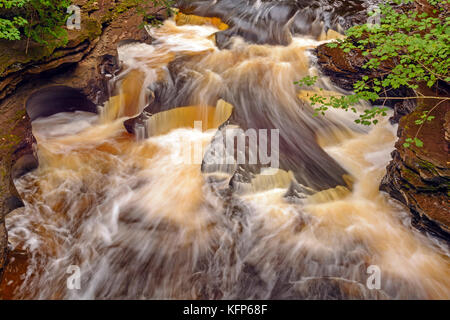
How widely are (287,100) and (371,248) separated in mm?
3494

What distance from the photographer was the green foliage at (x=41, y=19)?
14.1 ft

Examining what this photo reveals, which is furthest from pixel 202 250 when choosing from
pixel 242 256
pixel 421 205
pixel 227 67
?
pixel 227 67

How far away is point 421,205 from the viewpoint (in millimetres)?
3764

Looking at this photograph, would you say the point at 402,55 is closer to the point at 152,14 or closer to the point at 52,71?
the point at 52,71

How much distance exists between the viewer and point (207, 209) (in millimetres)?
4262

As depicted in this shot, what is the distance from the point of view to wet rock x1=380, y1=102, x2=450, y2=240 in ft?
11.9

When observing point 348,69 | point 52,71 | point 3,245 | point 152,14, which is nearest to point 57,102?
point 52,71

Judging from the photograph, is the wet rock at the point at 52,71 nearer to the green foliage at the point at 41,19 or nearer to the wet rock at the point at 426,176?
the green foliage at the point at 41,19

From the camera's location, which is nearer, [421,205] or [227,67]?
[421,205]

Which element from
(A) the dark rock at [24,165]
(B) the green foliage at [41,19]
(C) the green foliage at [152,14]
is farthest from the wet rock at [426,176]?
(C) the green foliage at [152,14]

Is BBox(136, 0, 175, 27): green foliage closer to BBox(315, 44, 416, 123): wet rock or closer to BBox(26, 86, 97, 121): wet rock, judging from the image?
BBox(26, 86, 97, 121): wet rock

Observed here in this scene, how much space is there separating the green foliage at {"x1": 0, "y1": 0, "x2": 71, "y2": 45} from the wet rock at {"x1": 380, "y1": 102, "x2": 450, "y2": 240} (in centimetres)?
593

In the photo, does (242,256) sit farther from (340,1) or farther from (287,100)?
(340,1)

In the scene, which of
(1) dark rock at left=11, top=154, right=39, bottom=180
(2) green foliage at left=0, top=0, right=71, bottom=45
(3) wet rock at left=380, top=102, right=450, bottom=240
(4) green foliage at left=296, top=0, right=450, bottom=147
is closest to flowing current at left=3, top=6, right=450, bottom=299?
(1) dark rock at left=11, top=154, right=39, bottom=180
